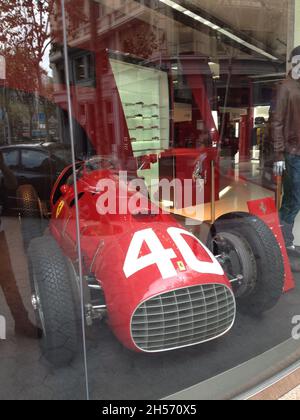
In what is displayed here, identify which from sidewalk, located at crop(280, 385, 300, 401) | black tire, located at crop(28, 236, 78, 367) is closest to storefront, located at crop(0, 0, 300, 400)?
black tire, located at crop(28, 236, 78, 367)

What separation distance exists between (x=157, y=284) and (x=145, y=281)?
54 millimetres

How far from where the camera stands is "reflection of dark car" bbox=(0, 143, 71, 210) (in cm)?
334

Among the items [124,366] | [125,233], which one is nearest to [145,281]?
[125,233]

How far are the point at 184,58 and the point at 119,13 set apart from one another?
1.50 meters

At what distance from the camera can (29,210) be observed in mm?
3277

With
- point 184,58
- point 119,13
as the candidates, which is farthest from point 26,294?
point 184,58

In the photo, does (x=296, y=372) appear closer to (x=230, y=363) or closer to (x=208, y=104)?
(x=230, y=363)

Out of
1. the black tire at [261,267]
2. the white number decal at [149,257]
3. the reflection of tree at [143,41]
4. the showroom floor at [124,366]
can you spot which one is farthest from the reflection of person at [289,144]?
the reflection of tree at [143,41]

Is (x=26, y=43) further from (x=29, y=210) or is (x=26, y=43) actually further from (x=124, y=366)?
(x=124, y=366)

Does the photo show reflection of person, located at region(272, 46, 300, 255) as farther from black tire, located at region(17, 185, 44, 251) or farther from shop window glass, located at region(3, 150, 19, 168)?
shop window glass, located at region(3, 150, 19, 168)

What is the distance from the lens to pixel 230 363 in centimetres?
179

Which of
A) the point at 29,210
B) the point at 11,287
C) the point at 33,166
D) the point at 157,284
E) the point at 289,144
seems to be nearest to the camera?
the point at 157,284
